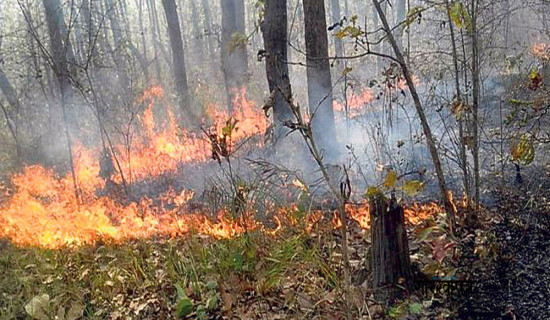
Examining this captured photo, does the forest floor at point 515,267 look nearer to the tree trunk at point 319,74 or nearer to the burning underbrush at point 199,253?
the burning underbrush at point 199,253

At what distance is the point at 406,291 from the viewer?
286 centimetres

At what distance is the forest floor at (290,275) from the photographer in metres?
2.79

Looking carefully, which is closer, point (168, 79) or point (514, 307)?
point (514, 307)

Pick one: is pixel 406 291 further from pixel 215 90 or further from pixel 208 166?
pixel 215 90

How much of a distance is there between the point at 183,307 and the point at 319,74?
11.8ft

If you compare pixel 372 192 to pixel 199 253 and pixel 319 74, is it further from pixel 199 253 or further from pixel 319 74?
pixel 319 74

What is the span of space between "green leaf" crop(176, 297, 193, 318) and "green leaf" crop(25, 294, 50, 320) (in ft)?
3.59

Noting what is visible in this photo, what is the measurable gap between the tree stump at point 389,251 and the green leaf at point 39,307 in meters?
2.46

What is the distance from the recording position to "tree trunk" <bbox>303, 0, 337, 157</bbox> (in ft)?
18.3

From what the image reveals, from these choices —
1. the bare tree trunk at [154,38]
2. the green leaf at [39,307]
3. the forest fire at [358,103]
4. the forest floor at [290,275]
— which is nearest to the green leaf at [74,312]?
the forest floor at [290,275]

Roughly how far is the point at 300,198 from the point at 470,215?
1473 millimetres

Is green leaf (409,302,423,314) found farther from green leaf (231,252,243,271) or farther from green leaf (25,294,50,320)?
green leaf (25,294,50,320)

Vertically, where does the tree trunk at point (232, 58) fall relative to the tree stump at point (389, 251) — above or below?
above

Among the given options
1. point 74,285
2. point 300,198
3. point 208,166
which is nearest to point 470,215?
point 300,198
